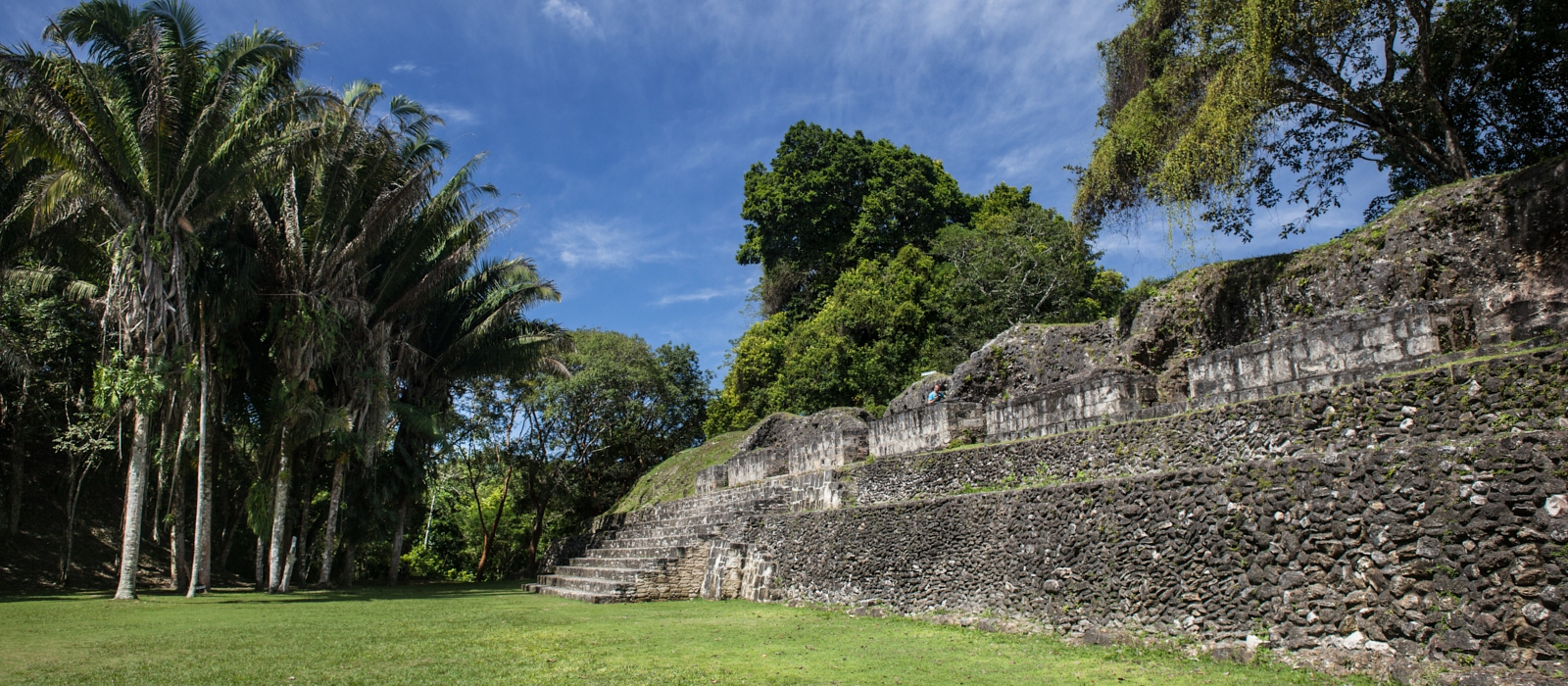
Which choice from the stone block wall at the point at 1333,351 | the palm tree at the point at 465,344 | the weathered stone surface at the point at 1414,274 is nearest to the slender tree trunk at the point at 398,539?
the palm tree at the point at 465,344

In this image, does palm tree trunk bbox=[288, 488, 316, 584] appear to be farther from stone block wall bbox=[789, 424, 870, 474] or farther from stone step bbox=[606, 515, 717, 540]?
stone block wall bbox=[789, 424, 870, 474]

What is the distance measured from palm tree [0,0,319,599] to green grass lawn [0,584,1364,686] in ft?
13.5

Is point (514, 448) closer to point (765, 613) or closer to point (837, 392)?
point (837, 392)

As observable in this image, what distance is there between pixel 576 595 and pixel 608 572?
84 centimetres

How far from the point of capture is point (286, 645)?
756cm

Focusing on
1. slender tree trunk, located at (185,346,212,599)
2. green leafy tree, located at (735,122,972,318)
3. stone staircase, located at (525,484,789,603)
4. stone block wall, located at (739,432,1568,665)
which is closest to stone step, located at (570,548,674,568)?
stone staircase, located at (525,484,789,603)

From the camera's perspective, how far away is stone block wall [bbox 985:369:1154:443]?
1003cm

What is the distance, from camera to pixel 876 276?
2664 cm

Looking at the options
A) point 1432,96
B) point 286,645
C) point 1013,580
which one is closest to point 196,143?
point 286,645

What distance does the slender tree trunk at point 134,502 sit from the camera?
1225cm

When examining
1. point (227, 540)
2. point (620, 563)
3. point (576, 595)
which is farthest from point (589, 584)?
point (227, 540)

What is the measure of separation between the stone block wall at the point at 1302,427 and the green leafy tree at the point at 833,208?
18.9 m

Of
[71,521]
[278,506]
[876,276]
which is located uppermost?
[876,276]

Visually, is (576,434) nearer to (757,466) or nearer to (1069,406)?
(757,466)
